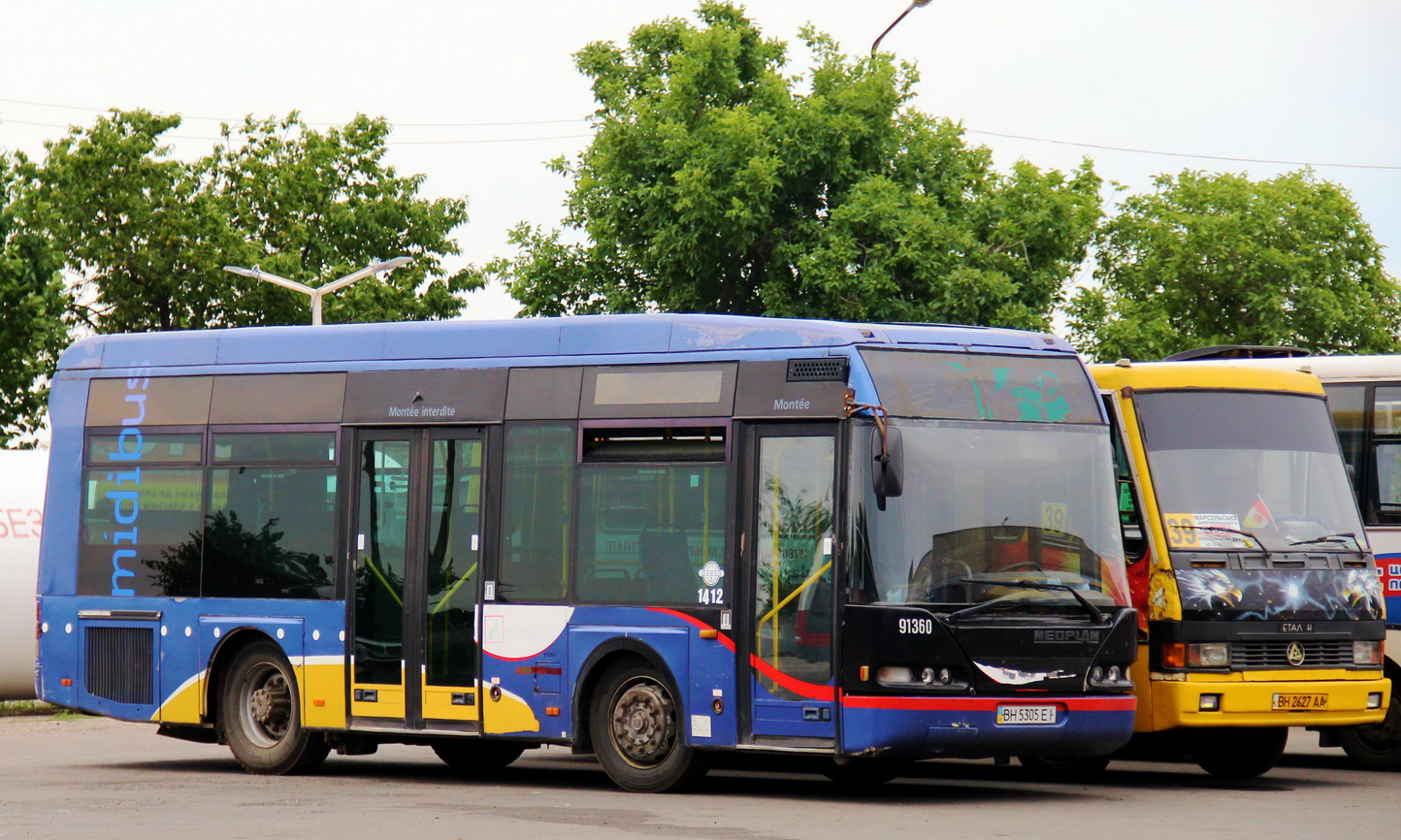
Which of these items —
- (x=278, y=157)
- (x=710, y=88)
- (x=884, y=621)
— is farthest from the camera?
(x=278, y=157)

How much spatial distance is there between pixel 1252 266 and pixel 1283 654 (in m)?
33.5

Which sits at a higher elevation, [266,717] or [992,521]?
[992,521]

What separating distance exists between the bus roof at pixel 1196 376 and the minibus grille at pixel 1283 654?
1.86 metres

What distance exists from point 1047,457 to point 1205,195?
3736 cm

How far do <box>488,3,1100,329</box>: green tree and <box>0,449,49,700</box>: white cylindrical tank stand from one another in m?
15.6

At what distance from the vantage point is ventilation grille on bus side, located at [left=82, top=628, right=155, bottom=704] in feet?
52.5

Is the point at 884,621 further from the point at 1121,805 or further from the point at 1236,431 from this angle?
the point at 1236,431

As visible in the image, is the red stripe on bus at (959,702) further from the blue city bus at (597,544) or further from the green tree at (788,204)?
the green tree at (788,204)

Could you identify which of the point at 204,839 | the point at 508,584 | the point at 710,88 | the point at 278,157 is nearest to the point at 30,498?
the point at 508,584

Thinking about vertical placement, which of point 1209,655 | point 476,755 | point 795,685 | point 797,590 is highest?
point 797,590

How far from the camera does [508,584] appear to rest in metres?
14.2

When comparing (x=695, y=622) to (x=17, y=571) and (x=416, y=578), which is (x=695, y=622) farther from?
(x=17, y=571)

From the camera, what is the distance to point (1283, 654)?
14117 millimetres

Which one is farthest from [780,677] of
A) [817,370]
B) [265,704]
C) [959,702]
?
[265,704]
